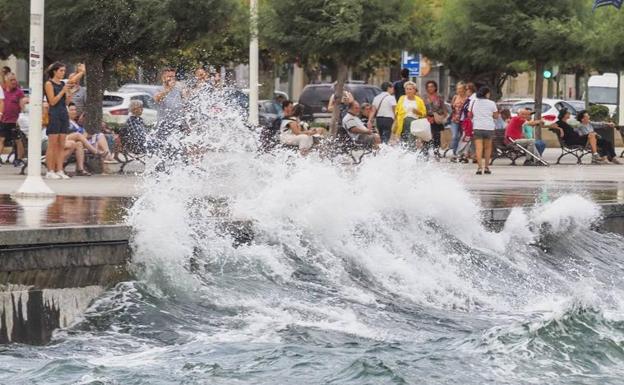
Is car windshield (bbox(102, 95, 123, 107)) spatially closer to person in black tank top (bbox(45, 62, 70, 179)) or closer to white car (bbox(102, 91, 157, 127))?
white car (bbox(102, 91, 157, 127))

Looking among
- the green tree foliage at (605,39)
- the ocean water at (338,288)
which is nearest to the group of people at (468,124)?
the green tree foliage at (605,39)

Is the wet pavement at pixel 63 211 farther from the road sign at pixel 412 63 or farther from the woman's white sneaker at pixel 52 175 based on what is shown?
the road sign at pixel 412 63

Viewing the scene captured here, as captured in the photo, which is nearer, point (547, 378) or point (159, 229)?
point (547, 378)

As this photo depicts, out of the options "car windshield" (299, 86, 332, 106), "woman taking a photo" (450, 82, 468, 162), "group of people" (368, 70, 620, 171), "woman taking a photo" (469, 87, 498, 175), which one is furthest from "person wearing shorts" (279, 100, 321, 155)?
"car windshield" (299, 86, 332, 106)

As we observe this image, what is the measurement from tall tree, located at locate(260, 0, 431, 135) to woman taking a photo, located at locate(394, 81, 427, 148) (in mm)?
6314

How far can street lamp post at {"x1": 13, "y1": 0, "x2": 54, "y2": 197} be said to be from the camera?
15.8 metres

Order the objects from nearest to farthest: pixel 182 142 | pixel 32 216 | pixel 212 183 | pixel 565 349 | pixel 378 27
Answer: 1. pixel 565 349
2. pixel 32 216
3. pixel 212 183
4. pixel 182 142
5. pixel 378 27

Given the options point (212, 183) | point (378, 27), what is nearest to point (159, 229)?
point (212, 183)

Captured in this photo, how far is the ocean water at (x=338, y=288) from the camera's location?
9727mm

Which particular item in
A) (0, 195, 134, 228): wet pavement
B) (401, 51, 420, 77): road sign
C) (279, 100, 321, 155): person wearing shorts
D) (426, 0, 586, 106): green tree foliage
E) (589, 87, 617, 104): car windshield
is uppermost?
(426, 0, 586, 106): green tree foliage

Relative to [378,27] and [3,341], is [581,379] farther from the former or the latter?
[378,27]

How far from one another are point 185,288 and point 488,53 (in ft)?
66.5

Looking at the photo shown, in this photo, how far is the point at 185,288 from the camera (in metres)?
11.8

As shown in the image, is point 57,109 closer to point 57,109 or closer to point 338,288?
point 57,109
